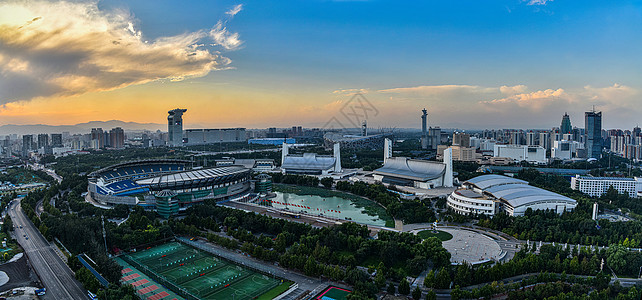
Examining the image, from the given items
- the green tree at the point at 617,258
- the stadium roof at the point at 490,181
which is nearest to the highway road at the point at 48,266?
the green tree at the point at 617,258

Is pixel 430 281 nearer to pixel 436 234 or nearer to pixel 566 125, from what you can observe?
pixel 436 234

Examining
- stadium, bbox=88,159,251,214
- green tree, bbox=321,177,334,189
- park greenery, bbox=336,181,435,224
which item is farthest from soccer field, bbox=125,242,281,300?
green tree, bbox=321,177,334,189

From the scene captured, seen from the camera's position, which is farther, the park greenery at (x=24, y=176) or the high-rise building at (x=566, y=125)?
the high-rise building at (x=566, y=125)

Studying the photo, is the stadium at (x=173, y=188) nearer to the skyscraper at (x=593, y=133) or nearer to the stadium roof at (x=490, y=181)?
the stadium roof at (x=490, y=181)

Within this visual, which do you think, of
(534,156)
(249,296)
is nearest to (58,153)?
(249,296)

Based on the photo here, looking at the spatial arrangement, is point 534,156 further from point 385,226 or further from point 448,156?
point 385,226
